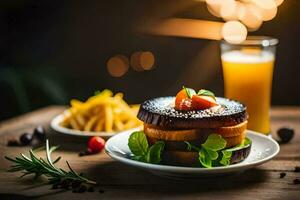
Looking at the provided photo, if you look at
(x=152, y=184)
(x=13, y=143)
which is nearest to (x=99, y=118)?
(x=13, y=143)

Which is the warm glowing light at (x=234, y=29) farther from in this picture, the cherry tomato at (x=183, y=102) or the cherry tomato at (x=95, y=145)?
A: the cherry tomato at (x=183, y=102)

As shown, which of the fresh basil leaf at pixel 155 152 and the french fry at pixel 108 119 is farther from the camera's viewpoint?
the french fry at pixel 108 119

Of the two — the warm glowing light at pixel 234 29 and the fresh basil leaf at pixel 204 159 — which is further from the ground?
the warm glowing light at pixel 234 29

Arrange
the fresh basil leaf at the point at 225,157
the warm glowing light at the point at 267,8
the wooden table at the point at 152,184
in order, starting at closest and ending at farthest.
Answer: the wooden table at the point at 152,184 < the fresh basil leaf at the point at 225,157 < the warm glowing light at the point at 267,8

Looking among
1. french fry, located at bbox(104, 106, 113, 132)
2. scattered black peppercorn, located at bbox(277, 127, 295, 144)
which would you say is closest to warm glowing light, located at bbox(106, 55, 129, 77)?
french fry, located at bbox(104, 106, 113, 132)

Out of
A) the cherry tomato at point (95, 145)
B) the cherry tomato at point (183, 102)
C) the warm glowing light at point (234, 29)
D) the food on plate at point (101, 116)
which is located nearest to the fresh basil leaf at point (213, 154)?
the cherry tomato at point (183, 102)

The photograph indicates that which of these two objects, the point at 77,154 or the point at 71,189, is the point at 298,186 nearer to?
the point at 71,189

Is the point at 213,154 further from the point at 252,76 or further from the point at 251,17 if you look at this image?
the point at 251,17
